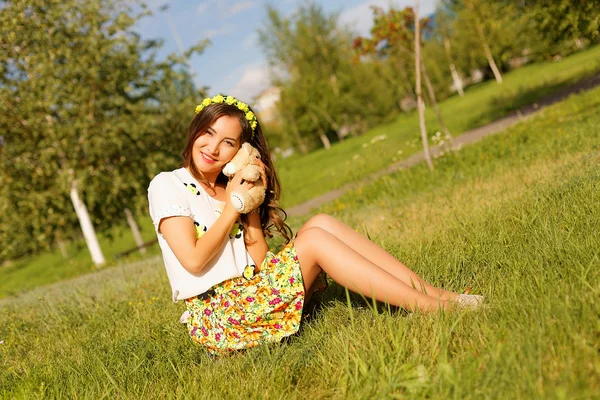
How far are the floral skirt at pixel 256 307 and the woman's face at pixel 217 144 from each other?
611mm

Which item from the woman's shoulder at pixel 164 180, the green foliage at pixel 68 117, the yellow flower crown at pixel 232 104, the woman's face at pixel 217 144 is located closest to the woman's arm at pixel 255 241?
the woman's face at pixel 217 144

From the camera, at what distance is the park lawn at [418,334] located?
1.63 m

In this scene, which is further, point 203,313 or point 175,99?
point 175,99

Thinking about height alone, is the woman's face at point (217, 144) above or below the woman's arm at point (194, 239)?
above

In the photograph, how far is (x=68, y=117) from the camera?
1035 centimetres

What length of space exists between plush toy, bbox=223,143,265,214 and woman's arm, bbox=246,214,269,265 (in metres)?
0.22

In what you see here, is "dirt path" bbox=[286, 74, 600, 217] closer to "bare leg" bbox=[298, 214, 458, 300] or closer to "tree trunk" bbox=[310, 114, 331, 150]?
"bare leg" bbox=[298, 214, 458, 300]

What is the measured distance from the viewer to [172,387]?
209 centimetres

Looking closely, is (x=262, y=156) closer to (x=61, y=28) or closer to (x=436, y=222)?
(x=436, y=222)

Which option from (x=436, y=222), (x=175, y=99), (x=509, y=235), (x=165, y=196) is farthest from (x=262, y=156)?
(x=175, y=99)

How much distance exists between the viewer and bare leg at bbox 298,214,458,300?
94.5 inches

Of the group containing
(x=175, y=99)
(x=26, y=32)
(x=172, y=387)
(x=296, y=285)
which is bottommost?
(x=172, y=387)

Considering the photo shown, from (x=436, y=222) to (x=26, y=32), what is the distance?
31.5 feet

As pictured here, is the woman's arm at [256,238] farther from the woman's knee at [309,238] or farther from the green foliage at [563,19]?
the green foliage at [563,19]
